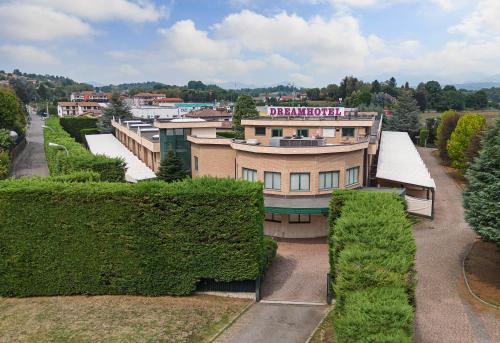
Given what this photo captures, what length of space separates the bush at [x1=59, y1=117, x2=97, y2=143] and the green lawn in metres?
80.7

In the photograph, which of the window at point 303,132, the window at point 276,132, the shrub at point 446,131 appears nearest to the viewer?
the window at point 276,132

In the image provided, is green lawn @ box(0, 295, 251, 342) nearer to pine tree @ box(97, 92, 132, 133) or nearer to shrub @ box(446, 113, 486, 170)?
shrub @ box(446, 113, 486, 170)

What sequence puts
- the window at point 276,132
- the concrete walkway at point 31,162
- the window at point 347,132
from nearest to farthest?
the window at point 276,132
the window at point 347,132
the concrete walkway at point 31,162

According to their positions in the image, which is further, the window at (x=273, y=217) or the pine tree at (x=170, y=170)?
the pine tree at (x=170, y=170)

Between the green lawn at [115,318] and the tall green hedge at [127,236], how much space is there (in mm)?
853

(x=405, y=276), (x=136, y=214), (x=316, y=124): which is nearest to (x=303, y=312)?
(x=405, y=276)

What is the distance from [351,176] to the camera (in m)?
40.2

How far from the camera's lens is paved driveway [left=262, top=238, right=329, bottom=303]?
24.9m

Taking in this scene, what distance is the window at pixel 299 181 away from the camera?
3712 centimetres

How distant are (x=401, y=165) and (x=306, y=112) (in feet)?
44.2

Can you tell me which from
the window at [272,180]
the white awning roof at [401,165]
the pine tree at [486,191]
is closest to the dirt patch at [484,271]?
the pine tree at [486,191]

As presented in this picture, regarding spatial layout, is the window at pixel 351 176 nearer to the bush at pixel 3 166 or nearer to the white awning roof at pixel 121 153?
the white awning roof at pixel 121 153

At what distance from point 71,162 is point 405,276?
3164cm

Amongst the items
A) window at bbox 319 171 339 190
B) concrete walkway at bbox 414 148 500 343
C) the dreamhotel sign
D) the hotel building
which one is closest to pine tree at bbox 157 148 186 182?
the hotel building
